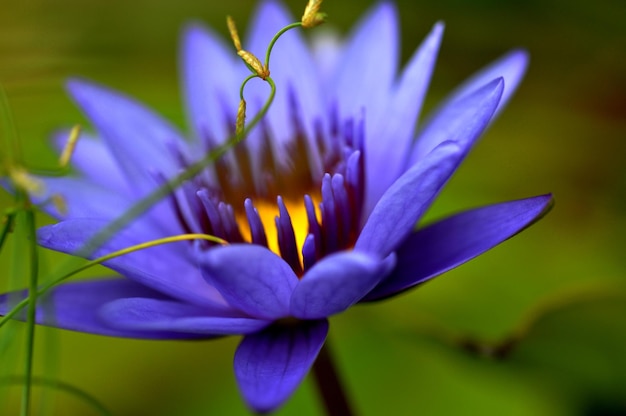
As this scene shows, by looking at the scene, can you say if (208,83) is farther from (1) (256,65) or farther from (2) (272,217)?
(1) (256,65)

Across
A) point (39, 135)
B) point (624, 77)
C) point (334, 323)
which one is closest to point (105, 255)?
point (334, 323)

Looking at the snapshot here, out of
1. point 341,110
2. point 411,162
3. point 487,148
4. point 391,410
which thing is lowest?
point 391,410

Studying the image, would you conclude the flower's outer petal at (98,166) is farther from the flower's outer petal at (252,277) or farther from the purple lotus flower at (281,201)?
the flower's outer petal at (252,277)

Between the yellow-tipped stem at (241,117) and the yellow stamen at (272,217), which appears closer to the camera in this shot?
the yellow-tipped stem at (241,117)

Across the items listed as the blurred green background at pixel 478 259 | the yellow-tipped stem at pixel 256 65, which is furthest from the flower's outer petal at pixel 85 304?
the yellow-tipped stem at pixel 256 65

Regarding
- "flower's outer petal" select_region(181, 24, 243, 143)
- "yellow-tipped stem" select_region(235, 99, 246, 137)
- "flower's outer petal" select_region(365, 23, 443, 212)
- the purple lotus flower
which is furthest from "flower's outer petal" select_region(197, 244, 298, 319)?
"flower's outer petal" select_region(181, 24, 243, 143)

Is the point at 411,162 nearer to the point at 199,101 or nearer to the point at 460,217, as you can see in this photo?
the point at 460,217

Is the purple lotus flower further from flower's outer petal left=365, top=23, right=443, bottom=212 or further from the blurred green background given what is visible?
the blurred green background
